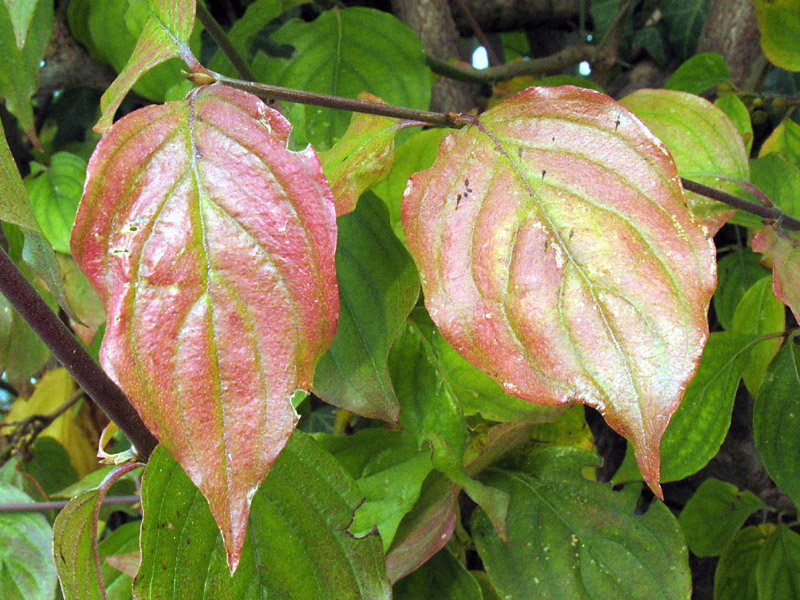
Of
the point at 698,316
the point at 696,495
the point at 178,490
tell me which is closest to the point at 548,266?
the point at 698,316

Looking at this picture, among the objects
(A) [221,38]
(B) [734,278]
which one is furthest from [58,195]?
(B) [734,278]

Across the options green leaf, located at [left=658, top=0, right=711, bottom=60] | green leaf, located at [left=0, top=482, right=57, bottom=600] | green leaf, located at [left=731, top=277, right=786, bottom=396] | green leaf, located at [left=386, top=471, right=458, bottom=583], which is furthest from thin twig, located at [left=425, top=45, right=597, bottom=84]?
green leaf, located at [left=0, top=482, right=57, bottom=600]

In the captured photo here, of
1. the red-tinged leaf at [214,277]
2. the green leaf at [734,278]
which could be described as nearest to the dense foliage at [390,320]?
the red-tinged leaf at [214,277]

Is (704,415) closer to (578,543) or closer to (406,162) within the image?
(578,543)

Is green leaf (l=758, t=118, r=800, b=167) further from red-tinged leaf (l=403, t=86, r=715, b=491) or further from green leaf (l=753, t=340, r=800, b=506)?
red-tinged leaf (l=403, t=86, r=715, b=491)

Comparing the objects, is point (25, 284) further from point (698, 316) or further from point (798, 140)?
point (798, 140)
